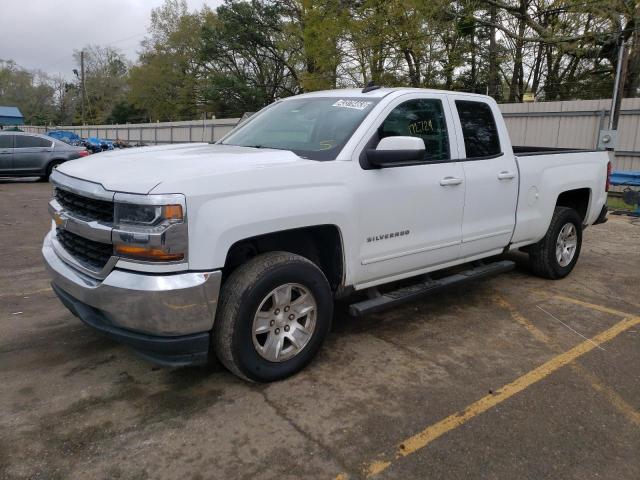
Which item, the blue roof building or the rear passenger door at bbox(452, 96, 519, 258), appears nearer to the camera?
the rear passenger door at bbox(452, 96, 519, 258)

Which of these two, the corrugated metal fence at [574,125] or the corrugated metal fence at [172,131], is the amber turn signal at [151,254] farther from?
the corrugated metal fence at [172,131]

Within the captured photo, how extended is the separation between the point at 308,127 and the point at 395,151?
0.83 meters

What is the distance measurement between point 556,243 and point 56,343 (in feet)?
16.3

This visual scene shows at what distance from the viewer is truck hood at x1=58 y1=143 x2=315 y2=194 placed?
9.71 ft

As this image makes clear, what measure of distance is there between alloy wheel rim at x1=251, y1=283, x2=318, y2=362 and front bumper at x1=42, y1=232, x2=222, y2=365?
1.22 feet

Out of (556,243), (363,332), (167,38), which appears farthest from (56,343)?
(167,38)

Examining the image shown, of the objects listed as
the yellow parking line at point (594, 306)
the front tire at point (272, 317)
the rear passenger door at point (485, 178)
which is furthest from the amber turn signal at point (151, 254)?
the yellow parking line at point (594, 306)

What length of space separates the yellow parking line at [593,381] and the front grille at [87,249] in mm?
3196

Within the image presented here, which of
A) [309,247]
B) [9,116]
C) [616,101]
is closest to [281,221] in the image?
[309,247]

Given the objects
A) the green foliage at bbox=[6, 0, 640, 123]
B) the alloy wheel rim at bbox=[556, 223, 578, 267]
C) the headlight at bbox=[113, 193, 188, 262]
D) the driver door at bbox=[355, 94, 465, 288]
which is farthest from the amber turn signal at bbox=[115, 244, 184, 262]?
the green foliage at bbox=[6, 0, 640, 123]

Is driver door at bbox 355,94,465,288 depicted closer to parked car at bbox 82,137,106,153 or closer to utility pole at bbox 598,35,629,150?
utility pole at bbox 598,35,629,150

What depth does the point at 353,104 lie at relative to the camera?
163 inches

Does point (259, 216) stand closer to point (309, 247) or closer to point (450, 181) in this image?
point (309, 247)

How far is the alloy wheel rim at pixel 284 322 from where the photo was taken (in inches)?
131
